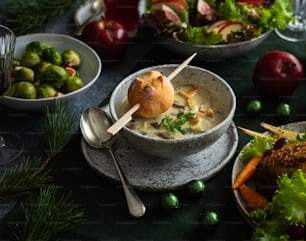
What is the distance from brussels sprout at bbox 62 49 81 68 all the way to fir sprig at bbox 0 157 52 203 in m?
0.42

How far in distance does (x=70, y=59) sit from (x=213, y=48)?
42 centimetres

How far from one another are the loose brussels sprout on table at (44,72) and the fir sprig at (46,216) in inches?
13.8

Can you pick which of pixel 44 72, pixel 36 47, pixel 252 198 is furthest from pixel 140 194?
pixel 36 47

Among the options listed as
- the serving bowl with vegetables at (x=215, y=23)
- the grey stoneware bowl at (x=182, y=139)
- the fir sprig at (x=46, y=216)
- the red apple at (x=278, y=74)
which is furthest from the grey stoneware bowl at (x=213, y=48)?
the fir sprig at (x=46, y=216)

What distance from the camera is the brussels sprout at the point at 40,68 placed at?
1.79 meters

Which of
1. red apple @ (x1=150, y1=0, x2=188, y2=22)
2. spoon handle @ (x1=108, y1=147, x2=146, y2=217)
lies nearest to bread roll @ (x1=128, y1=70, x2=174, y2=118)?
spoon handle @ (x1=108, y1=147, x2=146, y2=217)

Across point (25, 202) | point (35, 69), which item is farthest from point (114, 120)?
point (35, 69)

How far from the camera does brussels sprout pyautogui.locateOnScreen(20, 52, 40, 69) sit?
1827mm

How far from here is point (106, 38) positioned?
1978mm

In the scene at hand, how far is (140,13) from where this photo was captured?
2170 mm

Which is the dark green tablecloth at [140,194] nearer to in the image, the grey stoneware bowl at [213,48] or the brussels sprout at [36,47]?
the grey stoneware bowl at [213,48]

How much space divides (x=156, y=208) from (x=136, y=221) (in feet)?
0.20

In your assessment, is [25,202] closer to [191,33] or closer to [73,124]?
[73,124]

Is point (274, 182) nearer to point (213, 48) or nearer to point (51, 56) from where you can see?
point (213, 48)
